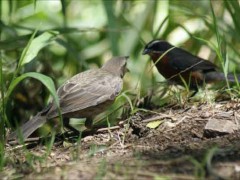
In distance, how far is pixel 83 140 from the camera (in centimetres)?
578

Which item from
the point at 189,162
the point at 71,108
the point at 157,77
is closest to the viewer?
the point at 189,162

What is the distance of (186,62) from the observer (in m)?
7.63

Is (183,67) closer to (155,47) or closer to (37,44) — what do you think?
(155,47)

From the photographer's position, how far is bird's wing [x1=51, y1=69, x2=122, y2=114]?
6141mm

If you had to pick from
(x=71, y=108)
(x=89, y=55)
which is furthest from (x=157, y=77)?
(x=71, y=108)

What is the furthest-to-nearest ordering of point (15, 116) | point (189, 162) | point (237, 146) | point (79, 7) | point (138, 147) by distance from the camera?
point (79, 7) → point (15, 116) → point (138, 147) → point (237, 146) → point (189, 162)

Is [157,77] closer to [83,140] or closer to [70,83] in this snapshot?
[70,83]

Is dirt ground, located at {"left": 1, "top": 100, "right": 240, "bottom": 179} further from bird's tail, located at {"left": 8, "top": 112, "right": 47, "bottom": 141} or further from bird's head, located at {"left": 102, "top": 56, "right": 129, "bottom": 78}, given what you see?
bird's head, located at {"left": 102, "top": 56, "right": 129, "bottom": 78}

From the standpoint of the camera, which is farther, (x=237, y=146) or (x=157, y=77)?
(x=157, y=77)

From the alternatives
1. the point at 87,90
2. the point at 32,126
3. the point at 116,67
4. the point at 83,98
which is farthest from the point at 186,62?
the point at 32,126

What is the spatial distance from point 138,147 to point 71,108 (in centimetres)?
115

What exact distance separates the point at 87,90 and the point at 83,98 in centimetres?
14

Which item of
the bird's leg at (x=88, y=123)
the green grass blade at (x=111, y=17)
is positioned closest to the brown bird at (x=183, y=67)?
the green grass blade at (x=111, y=17)

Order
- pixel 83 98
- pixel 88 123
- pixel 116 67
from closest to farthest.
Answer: pixel 83 98 < pixel 88 123 < pixel 116 67
